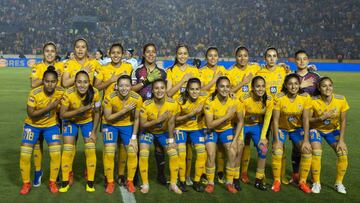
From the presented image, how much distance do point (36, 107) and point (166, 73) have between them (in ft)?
6.33

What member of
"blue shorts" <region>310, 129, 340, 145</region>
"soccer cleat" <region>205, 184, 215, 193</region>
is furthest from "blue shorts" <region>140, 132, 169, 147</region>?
"blue shorts" <region>310, 129, 340, 145</region>

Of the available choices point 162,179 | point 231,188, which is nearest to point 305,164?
point 231,188

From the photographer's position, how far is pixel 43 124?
5.60 metres

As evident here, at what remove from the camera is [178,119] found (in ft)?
19.1

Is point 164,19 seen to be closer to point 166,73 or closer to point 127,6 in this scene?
point 127,6

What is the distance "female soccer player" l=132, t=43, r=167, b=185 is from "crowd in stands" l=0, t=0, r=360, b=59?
3212 centimetres

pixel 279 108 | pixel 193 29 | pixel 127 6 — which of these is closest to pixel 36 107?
pixel 279 108

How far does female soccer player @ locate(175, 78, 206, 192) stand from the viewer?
5.79 m

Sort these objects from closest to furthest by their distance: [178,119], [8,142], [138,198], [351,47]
Answer: [138,198] < [178,119] < [8,142] < [351,47]

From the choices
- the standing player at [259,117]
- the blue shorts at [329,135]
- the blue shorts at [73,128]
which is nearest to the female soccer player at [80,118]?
the blue shorts at [73,128]

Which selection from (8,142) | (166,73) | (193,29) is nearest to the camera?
(166,73)

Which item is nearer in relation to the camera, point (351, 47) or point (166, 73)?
point (166, 73)

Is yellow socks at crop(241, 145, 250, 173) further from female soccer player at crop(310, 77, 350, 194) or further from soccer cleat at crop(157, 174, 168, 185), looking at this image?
soccer cleat at crop(157, 174, 168, 185)

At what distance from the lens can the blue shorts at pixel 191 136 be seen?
5830mm
